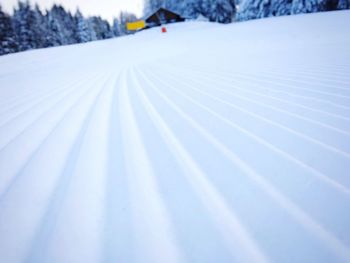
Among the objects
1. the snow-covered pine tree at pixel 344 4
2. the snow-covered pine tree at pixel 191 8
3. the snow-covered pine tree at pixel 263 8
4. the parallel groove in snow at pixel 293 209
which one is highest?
the snow-covered pine tree at pixel 191 8

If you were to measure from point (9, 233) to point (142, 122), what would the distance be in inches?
41.0

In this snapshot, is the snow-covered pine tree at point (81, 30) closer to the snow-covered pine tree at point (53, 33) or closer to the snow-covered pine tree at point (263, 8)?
the snow-covered pine tree at point (53, 33)

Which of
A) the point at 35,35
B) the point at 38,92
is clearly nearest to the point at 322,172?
the point at 38,92

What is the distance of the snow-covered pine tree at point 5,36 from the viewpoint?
73.6ft

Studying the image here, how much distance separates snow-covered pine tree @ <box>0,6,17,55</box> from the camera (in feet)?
73.6

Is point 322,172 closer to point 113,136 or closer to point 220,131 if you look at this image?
point 220,131

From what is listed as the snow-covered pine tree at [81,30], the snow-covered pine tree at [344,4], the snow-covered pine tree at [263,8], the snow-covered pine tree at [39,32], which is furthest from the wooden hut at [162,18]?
the snow-covered pine tree at [81,30]

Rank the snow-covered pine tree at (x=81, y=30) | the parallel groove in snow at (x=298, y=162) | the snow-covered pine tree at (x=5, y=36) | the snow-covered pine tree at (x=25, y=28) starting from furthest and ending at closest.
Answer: the snow-covered pine tree at (x=81, y=30), the snow-covered pine tree at (x=25, y=28), the snow-covered pine tree at (x=5, y=36), the parallel groove in snow at (x=298, y=162)

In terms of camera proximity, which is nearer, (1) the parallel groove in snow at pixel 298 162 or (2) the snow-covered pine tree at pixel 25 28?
(1) the parallel groove in snow at pixel 298 162

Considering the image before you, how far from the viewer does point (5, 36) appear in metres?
22.7

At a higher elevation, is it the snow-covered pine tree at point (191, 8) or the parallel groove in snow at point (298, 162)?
the snow-covered pine tree at point (191, 8)

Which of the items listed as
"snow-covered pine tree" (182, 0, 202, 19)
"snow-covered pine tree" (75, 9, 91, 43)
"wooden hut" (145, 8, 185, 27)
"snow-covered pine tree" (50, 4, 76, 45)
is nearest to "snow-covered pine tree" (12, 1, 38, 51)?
"snow-covered pine tree" (50, 4, 76, 45)

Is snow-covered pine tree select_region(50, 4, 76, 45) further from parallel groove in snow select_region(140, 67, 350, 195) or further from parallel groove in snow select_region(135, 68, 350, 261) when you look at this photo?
parallel groove in snow select_region(135, 68, 350, 261)

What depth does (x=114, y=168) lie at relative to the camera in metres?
1.10
